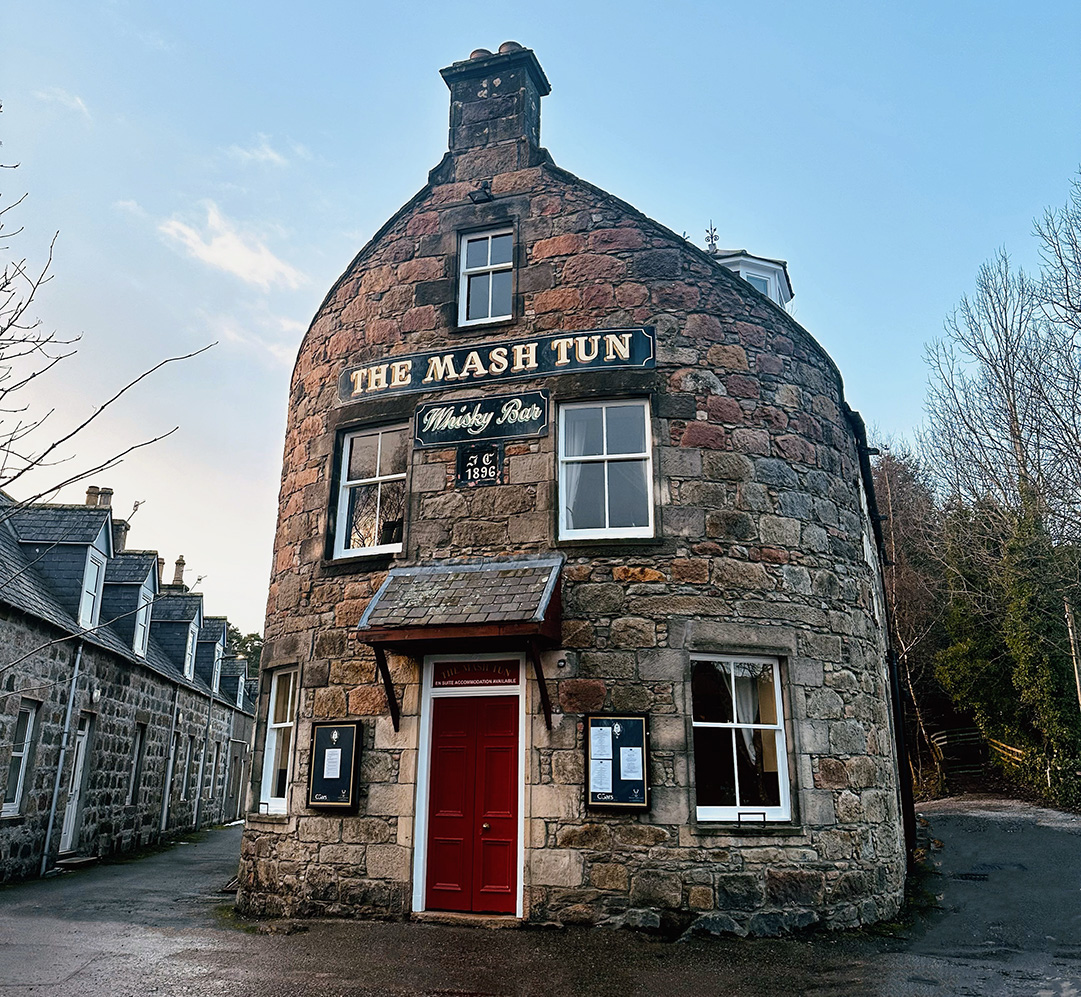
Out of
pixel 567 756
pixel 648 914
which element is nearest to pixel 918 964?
pixel 648 914

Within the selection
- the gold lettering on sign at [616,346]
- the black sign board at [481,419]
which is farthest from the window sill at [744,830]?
the gold lettering on sign at [616,346]

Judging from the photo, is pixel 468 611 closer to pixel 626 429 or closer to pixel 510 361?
pixel 626 429

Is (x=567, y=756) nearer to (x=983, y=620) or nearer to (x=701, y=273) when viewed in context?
(x=701, y=273)

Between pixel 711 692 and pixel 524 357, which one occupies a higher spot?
pixel 524 357

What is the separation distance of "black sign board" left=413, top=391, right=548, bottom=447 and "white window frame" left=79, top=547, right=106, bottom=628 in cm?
831

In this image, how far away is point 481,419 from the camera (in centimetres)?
1037

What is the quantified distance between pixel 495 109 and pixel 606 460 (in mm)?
5242

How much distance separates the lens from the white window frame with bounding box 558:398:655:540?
966cm

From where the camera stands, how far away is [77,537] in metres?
15.6

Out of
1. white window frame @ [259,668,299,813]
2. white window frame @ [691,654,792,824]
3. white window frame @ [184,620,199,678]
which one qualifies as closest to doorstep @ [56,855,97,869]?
white window frame @ [259,668,299,813]

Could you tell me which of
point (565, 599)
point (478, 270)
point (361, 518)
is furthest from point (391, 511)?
point (478, 270)

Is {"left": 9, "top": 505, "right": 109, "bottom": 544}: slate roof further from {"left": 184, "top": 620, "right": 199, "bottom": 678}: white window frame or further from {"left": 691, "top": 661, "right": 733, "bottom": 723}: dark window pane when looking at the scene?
{"left": 691, "top": 661, "right": 733, "bottom": 723}: dark window pane

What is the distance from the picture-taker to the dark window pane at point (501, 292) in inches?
431

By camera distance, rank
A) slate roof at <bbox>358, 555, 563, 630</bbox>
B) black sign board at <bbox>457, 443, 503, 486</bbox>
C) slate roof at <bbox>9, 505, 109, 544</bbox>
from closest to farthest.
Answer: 1. slate roof at <bbox>358, 555, 563, 630</bbox>
2. black sign board at <bbox>457, 443, 503, 486</bbox>
3. slate roof at <bbox>9, 505, 109, 544</bbox>
